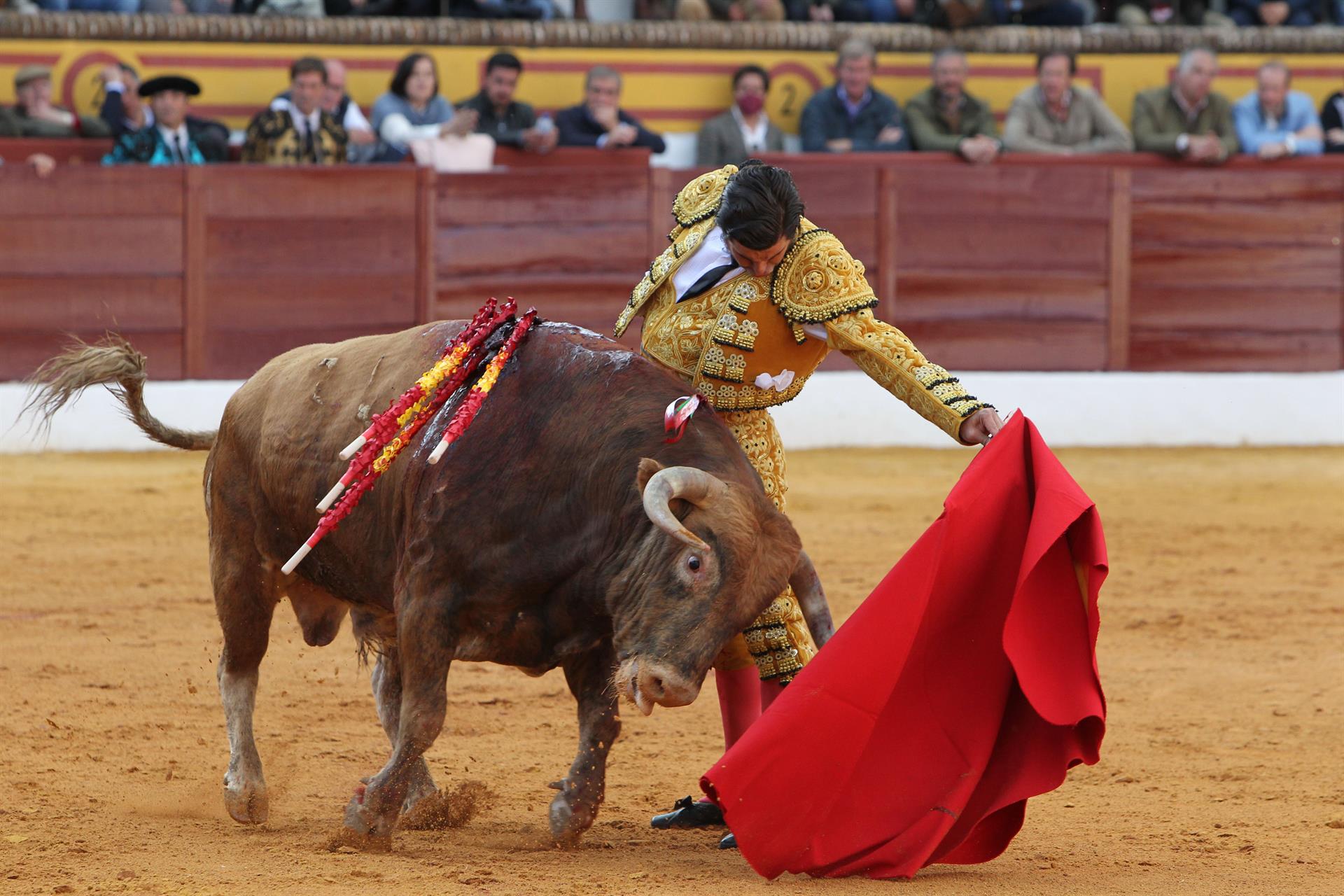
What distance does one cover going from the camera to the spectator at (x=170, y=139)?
872 cm

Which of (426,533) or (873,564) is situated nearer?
(426,533)

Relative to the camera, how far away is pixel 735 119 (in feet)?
31.7

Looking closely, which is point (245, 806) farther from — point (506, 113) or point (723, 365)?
point (506, 113)

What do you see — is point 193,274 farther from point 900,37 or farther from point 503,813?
point 503,813

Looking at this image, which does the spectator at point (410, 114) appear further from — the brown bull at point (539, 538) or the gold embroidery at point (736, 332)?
the gold embroidery at point (736, 332)

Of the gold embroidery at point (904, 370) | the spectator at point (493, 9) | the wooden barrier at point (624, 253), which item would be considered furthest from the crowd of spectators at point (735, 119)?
the gold embroidery at point (904, 370)

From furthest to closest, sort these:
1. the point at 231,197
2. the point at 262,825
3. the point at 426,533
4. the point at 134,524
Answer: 1. the point at 231,197
2. the point at 134,524
3. the point at 262,825
4. the point at 426,533

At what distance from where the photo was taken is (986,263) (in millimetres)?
10047

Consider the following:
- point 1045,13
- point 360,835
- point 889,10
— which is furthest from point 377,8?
point 360,835

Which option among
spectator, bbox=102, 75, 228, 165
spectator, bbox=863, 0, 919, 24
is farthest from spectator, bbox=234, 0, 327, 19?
spectator, bbox=863, 0, 919, 24

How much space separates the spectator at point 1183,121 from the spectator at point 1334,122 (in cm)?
63

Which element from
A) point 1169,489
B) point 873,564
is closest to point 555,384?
point 873,564

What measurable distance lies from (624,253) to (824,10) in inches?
83.1

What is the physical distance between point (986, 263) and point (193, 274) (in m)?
4.40
